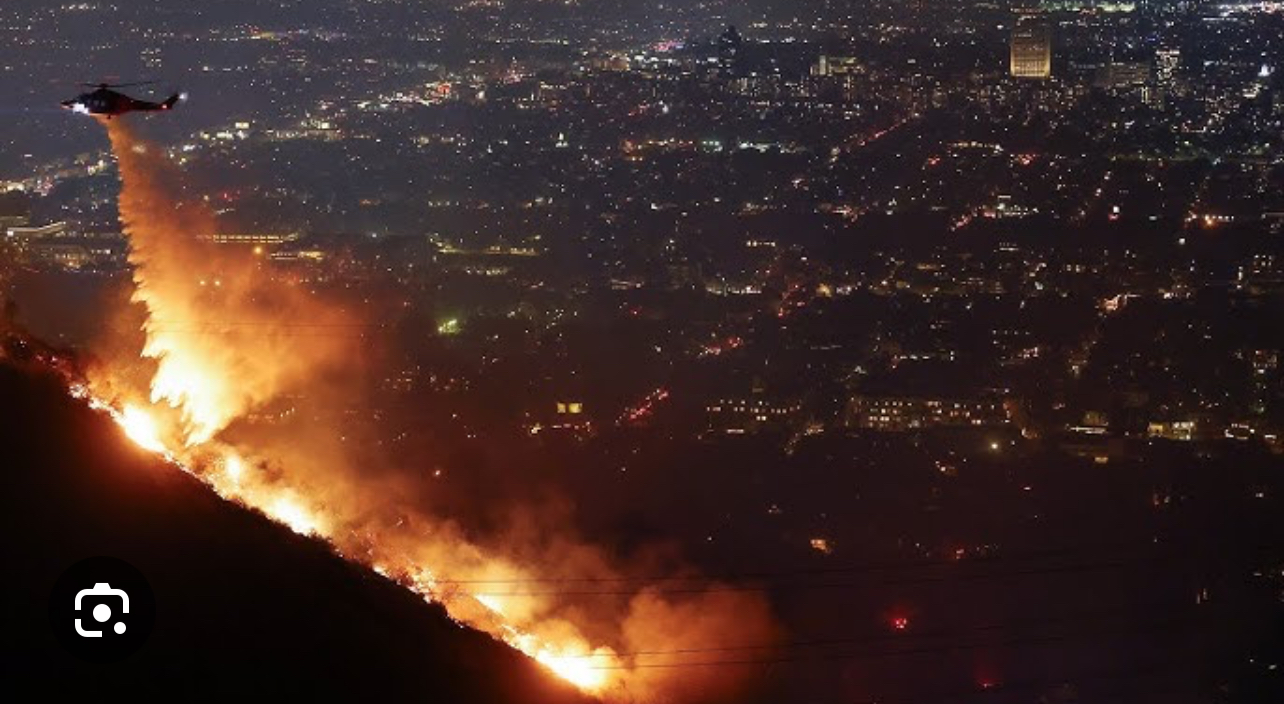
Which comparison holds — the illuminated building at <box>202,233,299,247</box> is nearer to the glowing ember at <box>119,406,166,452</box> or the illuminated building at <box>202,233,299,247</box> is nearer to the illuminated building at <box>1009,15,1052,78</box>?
the glowing ember at <box>119,406,166,452</box>

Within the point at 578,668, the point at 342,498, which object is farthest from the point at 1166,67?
the point at 578,668

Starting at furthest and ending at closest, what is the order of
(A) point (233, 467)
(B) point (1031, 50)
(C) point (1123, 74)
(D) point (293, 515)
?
1. (B) point (1031, 50)
2. (C) point (1123, 74)
3. (A) point (233, 467)
4. (D) point (293, 515)

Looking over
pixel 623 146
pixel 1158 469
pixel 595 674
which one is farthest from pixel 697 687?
pixel 623 146

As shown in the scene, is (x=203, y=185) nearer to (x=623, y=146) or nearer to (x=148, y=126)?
(x=148, y=126)

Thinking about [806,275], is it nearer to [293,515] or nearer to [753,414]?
[753,414]

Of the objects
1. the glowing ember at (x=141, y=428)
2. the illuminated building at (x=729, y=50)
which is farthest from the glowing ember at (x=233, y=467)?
the illuminated building at (x=729, y=50)

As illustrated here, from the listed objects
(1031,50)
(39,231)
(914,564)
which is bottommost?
(914,564)

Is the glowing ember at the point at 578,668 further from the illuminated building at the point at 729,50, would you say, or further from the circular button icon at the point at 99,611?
the illuminated building at the point at 729,50

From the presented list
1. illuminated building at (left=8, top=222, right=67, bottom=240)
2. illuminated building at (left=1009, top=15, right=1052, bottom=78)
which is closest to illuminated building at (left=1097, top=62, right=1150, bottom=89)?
illuminated building at (left=1009, top=15, right=1052, bottom=78)
